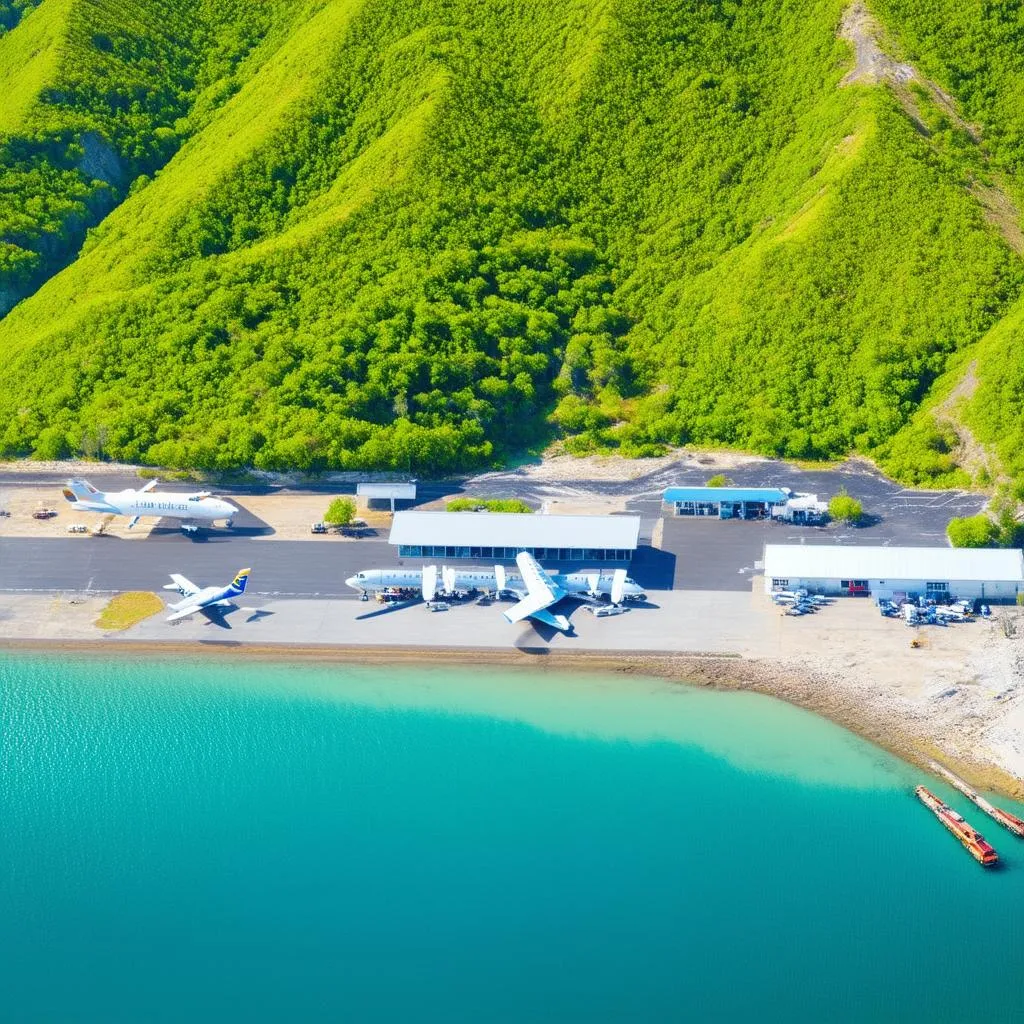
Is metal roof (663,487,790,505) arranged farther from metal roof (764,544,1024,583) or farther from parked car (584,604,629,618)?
parked car (584,604,629,618)

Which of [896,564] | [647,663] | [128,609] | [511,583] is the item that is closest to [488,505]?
[511,583]

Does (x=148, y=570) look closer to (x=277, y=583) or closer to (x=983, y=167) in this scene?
(x=277, y=583)

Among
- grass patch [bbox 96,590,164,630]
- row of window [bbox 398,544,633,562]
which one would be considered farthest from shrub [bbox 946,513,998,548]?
grass patch [bbox 96,590,164,630]

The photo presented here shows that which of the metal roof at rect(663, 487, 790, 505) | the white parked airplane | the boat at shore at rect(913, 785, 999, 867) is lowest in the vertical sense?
the boat at shore at rect(913, 785, 999, 867)

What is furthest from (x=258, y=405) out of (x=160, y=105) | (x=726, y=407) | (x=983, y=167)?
(x=983, y=167)

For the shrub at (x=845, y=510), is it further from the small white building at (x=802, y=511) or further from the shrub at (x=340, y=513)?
the shrub at (x=340, y=513)
